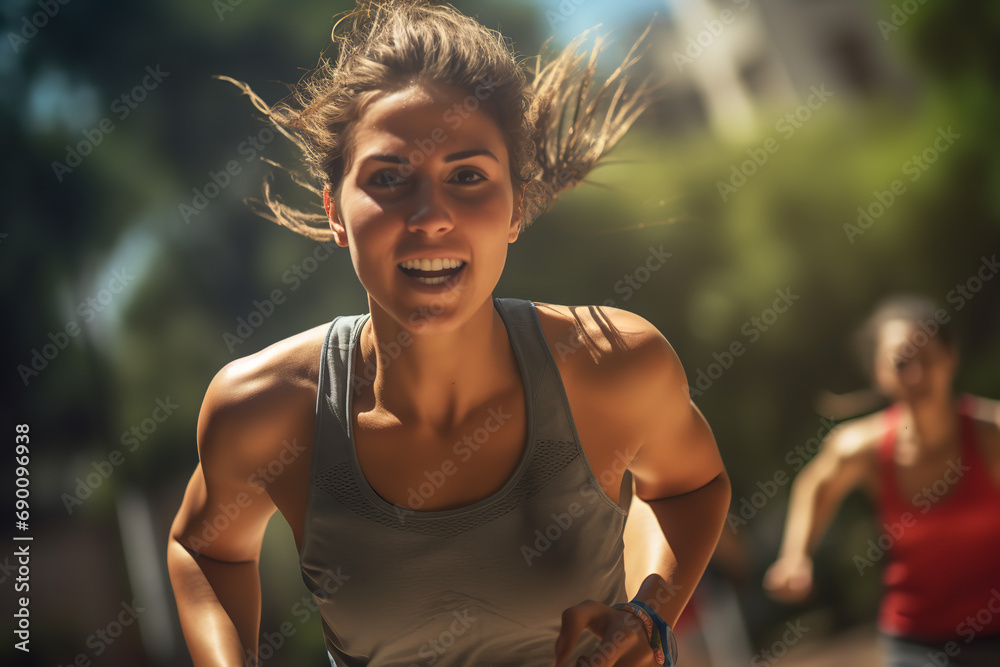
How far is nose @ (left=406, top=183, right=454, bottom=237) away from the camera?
0.57 meters

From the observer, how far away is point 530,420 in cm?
65

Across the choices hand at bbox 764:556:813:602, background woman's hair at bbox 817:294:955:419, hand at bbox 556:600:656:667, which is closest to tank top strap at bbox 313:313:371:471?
hand at bbox 556:600:656:667

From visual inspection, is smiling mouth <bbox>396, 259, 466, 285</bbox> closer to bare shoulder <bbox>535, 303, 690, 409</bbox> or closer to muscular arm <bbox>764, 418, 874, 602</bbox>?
bare shoulder <bbox>535, 303, 690, 409</bbox>

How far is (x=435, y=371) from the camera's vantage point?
662mm

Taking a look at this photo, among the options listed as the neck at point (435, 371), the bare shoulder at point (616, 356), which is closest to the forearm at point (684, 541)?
the bare shoulder at point (616, 356)

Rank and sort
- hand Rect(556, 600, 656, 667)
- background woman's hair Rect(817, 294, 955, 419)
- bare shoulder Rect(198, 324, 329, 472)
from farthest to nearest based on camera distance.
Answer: background woman's hair Rect(817, 294, 955, 419)
bare shoulder Rect(198, 324, 329, 472)
hand Rect(556, 600, 656, 667)

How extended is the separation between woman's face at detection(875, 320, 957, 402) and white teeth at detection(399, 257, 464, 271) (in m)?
1.02

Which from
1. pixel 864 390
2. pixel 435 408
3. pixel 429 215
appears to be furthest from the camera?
pixel 864 390

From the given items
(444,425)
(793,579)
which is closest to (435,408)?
(444,425)

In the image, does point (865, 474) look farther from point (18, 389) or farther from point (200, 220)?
point (18, 389)

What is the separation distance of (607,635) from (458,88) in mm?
452

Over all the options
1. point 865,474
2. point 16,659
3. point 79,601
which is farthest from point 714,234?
point 16,659

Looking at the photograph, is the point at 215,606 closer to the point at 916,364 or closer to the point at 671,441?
the point at 671,441

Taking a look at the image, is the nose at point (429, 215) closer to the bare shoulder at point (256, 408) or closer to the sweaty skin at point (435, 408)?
the sweaty skin at point (435, 408)
